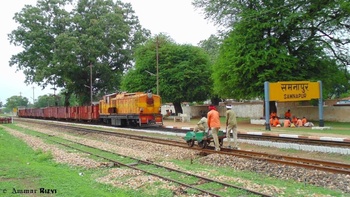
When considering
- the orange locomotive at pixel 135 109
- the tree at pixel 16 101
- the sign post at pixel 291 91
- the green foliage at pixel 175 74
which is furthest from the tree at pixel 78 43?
the tree at pixel 16 101

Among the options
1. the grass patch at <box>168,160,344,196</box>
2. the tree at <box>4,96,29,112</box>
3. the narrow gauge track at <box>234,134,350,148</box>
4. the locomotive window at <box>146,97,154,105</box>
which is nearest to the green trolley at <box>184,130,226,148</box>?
the grass patch at <box>168,160,344,196</box>

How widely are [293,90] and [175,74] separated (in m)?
20.7

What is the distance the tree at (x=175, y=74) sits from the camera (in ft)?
142

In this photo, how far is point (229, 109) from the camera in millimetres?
14227

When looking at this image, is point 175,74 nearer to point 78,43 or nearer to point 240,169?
point 78,43

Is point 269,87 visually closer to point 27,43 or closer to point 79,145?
point 79,145

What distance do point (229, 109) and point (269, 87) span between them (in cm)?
1044

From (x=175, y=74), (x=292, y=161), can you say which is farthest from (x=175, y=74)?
(x=292, y=161)

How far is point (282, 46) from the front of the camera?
2936 centimetres

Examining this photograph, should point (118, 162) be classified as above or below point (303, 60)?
below

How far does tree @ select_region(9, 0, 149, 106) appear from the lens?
5269 cm

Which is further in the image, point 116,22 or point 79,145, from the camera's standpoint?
point 116,22

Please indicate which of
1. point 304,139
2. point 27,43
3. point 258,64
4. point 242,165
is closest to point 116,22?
point 27,43

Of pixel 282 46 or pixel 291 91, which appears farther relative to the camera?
pixel 282 46
